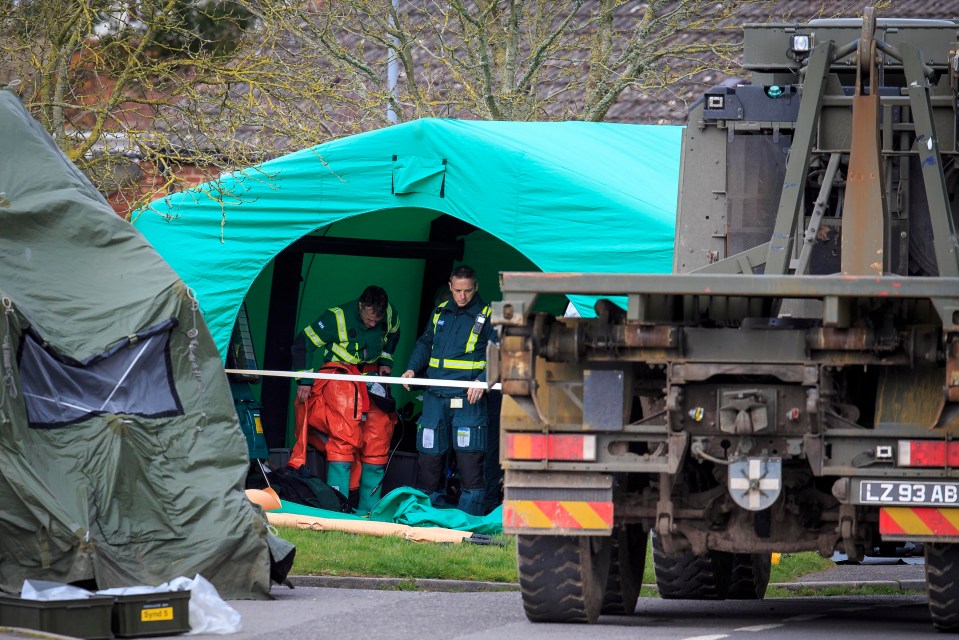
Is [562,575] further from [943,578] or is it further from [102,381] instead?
[102,381]

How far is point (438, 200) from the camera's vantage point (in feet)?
38.6

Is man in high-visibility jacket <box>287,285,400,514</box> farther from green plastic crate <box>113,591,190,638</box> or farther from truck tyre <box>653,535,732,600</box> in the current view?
green plastic crate <box>113,591,190,638</box>

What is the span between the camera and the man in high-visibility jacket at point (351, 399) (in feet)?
42.8

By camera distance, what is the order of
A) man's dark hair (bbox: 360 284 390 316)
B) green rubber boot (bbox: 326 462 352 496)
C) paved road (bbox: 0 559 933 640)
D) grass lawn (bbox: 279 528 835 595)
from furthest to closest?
man's dark hair (bbox: 360 284 390 316), green rubber boot (bbox: 326 462 352 496), grass lawn (bbox: 279 528 835 595), paved road (bbox: 0 559 933 640)

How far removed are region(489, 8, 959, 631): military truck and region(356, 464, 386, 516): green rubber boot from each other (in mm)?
4861

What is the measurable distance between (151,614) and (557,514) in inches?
70.9

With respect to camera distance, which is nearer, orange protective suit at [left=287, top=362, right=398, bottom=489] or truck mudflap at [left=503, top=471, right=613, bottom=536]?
truck mudflap at [left=503, top=471, right=613, bottom=536]

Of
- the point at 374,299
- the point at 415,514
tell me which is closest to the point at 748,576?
the point at 415,514

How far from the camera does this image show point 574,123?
13.7m

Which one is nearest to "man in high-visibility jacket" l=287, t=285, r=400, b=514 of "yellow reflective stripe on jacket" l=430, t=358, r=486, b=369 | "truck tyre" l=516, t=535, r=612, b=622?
"yellow reflective stripe on jacket" l=430, t=358, r=486, b=369

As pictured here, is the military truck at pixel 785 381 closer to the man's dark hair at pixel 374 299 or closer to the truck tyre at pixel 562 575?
the truck tyre at pixel 562 575

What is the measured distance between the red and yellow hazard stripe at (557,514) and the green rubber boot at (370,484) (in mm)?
5778

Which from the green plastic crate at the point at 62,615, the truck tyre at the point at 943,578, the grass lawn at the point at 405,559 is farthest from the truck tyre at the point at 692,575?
the green plastic crate at the point at 62,615

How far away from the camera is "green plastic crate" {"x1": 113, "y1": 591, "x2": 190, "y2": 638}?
7387 mm
